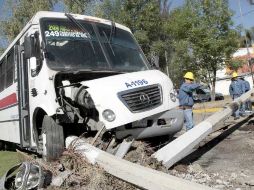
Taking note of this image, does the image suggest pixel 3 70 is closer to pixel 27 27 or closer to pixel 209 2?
pixel 27 27

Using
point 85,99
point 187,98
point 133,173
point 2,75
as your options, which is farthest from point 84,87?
point 2,75

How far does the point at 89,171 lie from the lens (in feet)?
20.7

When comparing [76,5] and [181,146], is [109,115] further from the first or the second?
[76,5]

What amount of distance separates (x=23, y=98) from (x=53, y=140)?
1.92 metres

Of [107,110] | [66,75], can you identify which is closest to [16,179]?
[107,110]

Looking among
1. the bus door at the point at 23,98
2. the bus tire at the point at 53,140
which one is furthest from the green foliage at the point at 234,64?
the bus tire at the point at 53,140

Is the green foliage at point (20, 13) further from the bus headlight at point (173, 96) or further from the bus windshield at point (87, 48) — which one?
the bus headlight at point (173, 96)

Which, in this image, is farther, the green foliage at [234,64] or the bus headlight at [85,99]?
the green foliage at [234,64]

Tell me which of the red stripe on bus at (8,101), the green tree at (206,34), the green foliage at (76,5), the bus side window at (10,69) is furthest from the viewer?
the green foliage at (76,5)

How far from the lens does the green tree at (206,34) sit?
32219 millimetres

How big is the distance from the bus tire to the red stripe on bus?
8.71 ft

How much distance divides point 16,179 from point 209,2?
2825 centimetres

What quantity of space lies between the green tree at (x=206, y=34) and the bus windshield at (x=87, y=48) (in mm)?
23596

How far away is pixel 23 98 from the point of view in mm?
9352
